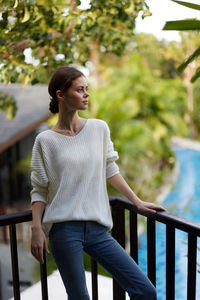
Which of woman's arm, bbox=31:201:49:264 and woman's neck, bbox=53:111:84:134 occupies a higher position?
woman's neck, bbox=53:111:84:134

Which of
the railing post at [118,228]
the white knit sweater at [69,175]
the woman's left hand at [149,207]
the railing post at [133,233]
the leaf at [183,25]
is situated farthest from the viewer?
the railing post at [118,228]

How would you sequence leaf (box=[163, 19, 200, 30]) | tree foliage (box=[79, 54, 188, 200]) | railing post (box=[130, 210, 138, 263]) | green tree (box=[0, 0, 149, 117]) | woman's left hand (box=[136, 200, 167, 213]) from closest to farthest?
leaf (box=[163, 19, 200, 30]), woman's left hand (box=[136, 200, 167, 213]), railing post (box=[130, 210, 138, 263]), green tree (box=[0, 0, 149, 117]), tree foliage (box=[79, 54, 188, 200])

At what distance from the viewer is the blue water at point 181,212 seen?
82.0 inches

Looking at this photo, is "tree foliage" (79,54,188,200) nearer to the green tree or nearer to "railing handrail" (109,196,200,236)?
the green tree

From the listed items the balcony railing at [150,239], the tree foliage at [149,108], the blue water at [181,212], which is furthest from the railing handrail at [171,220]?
the tree foliage at [149,108]

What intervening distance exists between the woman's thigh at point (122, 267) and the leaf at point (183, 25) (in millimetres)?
936

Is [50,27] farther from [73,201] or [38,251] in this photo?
[38,251]

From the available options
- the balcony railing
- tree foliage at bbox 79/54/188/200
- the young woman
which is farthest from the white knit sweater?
tree foliage at bbox 79/54/188/200

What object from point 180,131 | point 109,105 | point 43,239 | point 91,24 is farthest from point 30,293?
point 180,131

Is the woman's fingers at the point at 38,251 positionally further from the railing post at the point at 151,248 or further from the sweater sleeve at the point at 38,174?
the railing post at the point at 151,248

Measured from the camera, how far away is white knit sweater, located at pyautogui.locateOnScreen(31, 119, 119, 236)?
63.2 inches

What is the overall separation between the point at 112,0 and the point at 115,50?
0.97 m

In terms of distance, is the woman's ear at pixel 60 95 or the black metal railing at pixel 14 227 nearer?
the woman's ear at pixel 60 95

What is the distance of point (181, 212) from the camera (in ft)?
30.7
